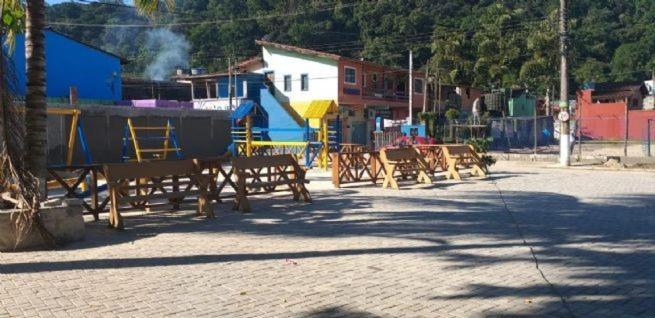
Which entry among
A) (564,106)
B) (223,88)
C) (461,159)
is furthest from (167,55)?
(461,159)

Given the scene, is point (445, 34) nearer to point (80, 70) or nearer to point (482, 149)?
point (80, 70)

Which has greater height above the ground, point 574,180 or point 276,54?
point 276,54

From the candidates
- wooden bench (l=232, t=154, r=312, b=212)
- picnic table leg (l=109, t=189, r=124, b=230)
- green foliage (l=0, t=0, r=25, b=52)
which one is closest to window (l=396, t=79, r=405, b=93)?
wooden bench (l=232, t=154, r=312, b=212)

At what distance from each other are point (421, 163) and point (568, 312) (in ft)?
38.6

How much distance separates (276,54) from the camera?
4909 centimetres

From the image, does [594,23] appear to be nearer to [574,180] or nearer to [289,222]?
[574,180]

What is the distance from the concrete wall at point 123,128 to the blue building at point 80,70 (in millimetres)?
7160

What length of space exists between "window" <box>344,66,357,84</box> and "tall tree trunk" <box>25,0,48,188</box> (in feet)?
127

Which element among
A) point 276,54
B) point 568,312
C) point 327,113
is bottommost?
point 568,312

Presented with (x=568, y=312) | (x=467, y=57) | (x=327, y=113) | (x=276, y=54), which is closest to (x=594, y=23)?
(x=467, y=57)

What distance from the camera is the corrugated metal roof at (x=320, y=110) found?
79.7 feet

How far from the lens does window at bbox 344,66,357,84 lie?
47.2 meters

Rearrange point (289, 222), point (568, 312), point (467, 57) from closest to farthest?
point (568, 312) < point (289, 222) < point (467, 57)

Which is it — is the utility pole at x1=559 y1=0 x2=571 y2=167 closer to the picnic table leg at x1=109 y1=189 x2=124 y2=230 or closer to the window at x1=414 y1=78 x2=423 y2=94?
the picnic table leg at x1=109 y1=189 x2=124 y2=230
